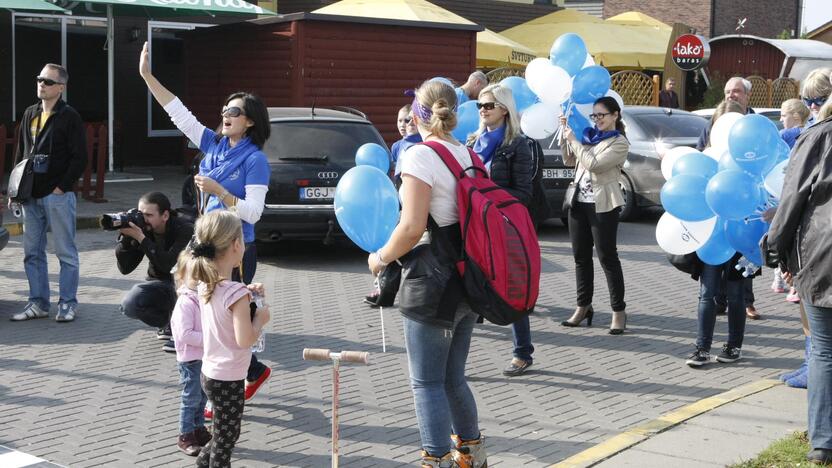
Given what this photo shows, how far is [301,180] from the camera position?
435 inches

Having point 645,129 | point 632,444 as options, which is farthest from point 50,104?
point 645,129

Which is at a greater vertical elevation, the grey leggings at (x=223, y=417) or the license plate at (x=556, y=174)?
the license plate at (x=556, y=174)

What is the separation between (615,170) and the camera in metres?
8.16

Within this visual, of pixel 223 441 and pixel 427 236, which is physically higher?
pixel 427 236

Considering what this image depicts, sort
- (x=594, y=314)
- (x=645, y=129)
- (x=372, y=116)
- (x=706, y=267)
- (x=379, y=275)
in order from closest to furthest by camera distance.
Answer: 1. (x=379, y=275)
2. (x=706, y=267)
3. (x=594, y=314)
4. (x=645, y=129)
5. (x=372, y=116)

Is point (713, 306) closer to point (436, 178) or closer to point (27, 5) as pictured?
point (436, 178)

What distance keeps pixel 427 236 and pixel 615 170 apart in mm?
3882

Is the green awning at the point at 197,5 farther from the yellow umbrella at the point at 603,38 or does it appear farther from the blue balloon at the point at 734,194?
the blue balloon at the point at 734,194

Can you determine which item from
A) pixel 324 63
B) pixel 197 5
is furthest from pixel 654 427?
pixel 197 5

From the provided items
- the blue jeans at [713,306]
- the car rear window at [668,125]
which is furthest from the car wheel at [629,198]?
the blue jeans at [713,306]

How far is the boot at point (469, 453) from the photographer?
190 inches

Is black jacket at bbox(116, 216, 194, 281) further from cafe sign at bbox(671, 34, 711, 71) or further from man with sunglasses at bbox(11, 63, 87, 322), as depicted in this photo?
cafe sign at bbox(671, 34, 711, 71)

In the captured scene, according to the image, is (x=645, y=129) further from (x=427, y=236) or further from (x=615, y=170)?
(x=427, y=236)

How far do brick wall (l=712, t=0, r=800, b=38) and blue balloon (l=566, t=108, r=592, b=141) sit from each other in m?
33.5
